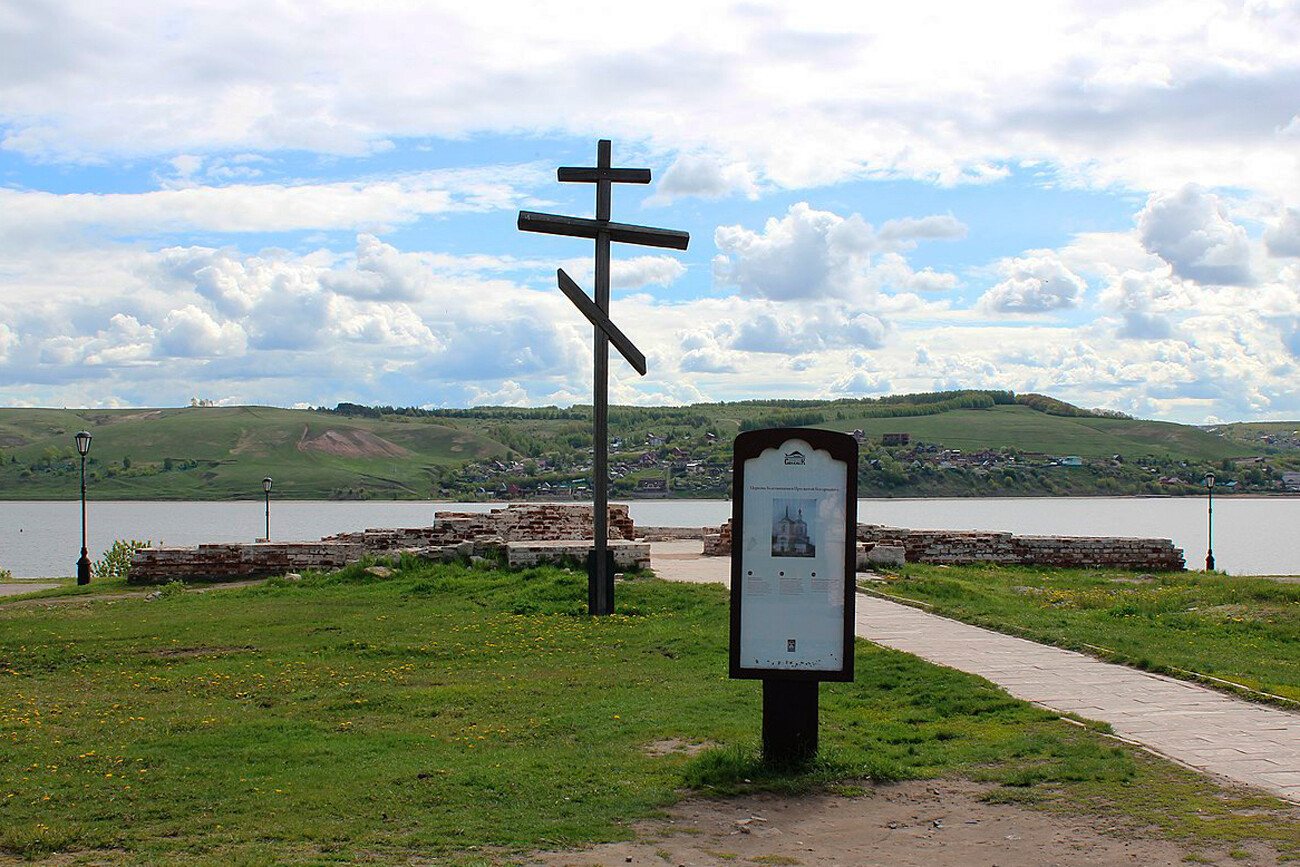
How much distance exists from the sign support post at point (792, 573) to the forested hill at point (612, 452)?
242ft

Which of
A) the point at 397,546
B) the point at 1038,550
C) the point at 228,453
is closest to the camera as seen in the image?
the point at 1038,550

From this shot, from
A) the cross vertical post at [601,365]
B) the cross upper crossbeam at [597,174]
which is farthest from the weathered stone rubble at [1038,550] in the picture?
the cross upper crossbeam at [597,174]

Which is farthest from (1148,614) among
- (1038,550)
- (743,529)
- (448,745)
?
(448,745)

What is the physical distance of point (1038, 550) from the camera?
2259 centimetres

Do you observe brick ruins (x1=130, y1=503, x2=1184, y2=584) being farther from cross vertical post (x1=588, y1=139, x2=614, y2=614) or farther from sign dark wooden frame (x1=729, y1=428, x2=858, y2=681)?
sign dark wooden frame (x1=729, y1=428, x2=858, y2=681)

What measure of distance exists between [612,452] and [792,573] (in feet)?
315

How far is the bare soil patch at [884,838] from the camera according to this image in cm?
539

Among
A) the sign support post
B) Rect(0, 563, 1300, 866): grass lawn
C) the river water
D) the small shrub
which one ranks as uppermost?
the sign support post

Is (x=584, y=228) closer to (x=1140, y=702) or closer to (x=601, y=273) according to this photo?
(x=601, y=273)

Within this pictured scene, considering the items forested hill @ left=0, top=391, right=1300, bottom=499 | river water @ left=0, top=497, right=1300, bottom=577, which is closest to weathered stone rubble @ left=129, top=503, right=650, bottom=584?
river water @ left=0, top=497, right=1300, bottom=577

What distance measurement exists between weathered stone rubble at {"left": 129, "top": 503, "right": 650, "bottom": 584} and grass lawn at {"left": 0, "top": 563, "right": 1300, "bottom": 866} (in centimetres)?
635

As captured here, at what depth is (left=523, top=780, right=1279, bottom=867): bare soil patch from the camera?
5.39m

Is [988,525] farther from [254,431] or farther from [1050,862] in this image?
[254,431]

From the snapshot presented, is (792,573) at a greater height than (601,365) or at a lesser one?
lesser
